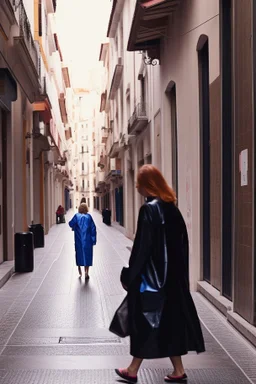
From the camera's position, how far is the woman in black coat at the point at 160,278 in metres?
5.57

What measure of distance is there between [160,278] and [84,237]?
837 cm

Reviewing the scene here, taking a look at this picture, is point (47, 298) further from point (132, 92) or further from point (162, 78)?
point (132, 92)

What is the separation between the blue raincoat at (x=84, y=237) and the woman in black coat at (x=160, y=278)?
8074mm

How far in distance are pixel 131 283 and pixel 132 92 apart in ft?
71.0

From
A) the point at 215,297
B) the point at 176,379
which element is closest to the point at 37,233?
the point at 215,297

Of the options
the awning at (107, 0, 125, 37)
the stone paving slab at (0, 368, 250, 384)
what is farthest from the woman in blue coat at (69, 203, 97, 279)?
the awning at (107, 0, 125, 37)

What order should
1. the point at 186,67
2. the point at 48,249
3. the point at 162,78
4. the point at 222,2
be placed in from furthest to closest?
1. the point at 48,249
2. the point at 162,78
3. the point at 186,67
4. the point at 222,2

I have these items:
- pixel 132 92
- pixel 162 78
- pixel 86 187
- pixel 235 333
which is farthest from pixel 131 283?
pixel 86 187

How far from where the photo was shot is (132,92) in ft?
87.7

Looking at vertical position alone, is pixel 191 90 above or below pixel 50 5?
below

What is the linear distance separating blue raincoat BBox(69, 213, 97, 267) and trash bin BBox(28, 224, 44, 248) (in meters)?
8.45

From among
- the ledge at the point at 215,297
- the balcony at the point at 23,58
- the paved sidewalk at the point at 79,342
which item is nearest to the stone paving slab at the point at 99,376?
the paved sidewalk at the point at 79,342

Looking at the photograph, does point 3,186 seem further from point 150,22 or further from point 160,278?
point 160,278

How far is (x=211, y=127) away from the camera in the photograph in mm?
10500
